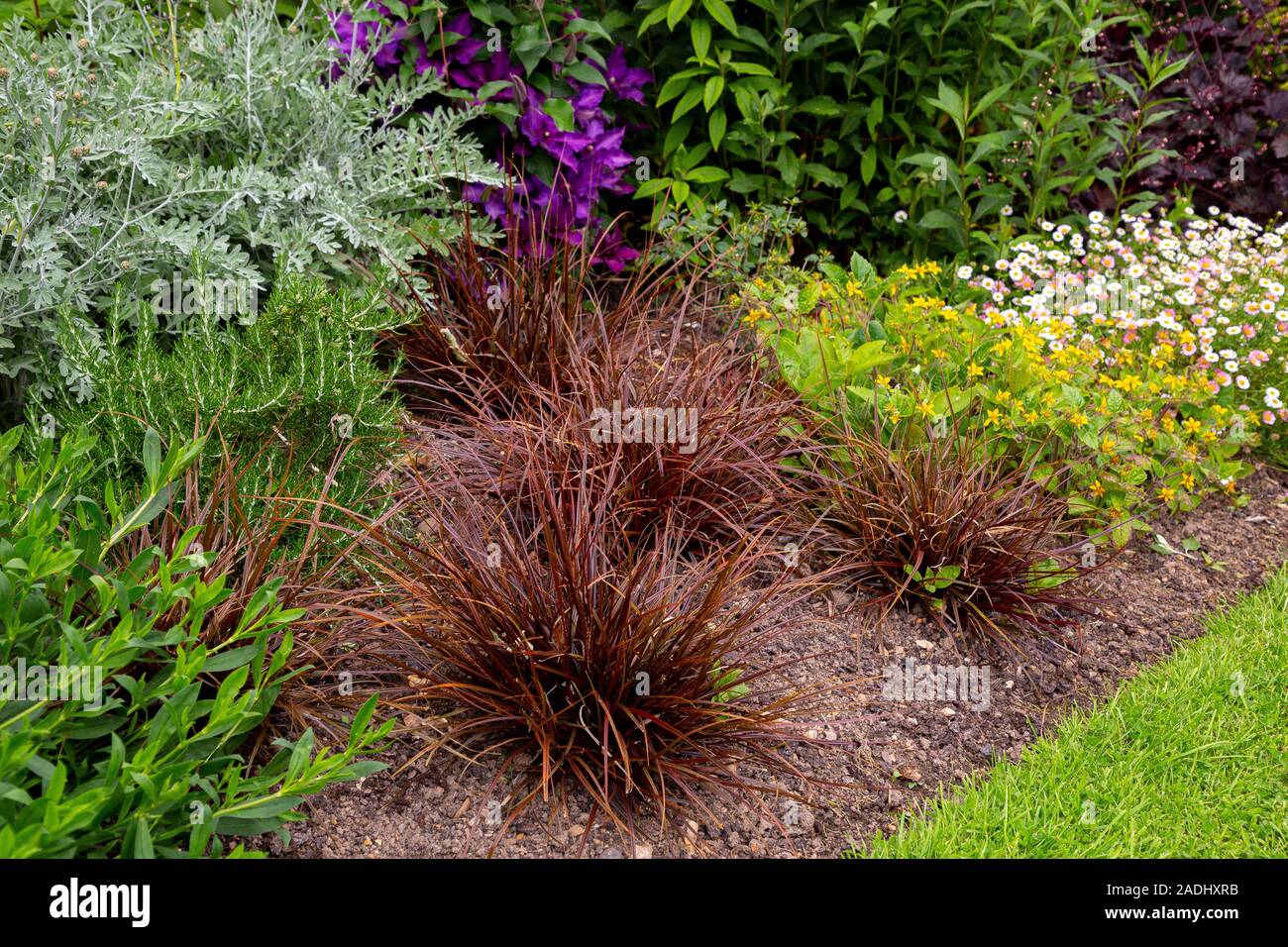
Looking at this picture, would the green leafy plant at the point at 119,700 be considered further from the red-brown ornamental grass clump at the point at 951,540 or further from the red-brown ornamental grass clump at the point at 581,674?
the red-brown ornamental grass clump at the point at 951,540

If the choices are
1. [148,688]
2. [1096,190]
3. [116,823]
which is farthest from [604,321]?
[1096,190]

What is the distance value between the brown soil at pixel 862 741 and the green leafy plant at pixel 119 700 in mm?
275

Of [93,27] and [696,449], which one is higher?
[93,27]

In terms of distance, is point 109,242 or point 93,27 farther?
point 93,27

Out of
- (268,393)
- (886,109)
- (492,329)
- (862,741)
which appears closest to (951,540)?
(862,741)

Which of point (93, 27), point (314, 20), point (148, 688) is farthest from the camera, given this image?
point (314, 20)

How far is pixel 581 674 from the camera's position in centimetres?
286

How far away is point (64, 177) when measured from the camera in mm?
3434

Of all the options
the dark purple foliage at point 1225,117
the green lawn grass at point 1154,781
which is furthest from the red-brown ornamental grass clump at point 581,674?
the dark purple foliage at point 1225,117

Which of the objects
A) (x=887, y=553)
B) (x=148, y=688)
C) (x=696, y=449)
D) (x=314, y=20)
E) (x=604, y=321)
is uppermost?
(x=314, y=20)

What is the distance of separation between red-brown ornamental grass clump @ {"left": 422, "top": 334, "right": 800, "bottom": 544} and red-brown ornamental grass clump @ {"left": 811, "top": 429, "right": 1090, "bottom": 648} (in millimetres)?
227

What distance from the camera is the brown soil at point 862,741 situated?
274 cm

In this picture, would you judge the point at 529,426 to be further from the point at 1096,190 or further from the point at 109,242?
the point at 1096,190

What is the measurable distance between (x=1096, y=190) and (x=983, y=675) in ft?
12.1
